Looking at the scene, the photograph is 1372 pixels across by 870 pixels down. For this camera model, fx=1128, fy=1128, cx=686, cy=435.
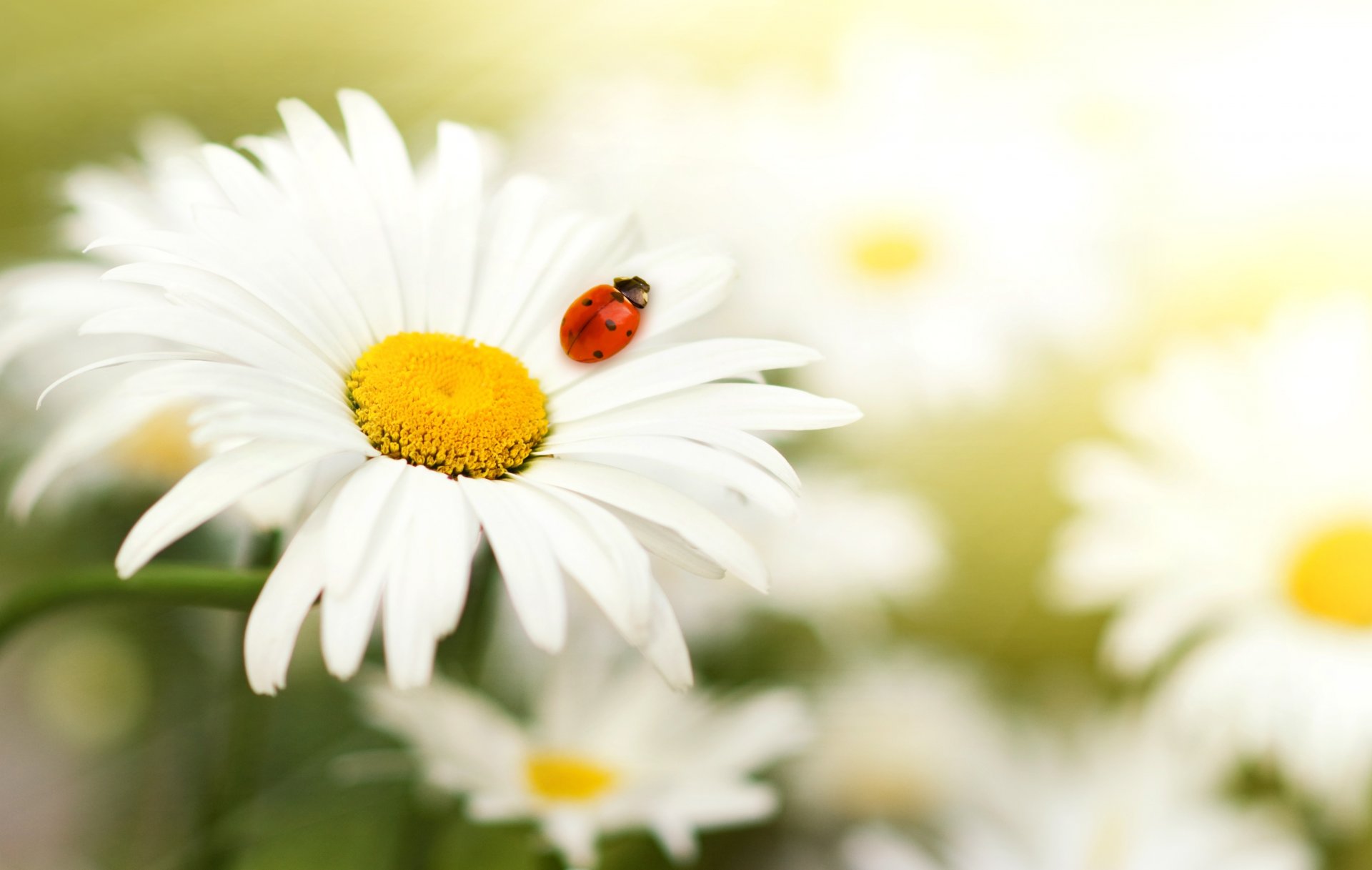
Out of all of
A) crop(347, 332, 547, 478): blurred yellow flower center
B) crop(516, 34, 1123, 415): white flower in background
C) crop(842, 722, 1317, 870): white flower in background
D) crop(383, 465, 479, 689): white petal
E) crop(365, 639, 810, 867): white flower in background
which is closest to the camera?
crop(383, 465, 479, 689): white petal

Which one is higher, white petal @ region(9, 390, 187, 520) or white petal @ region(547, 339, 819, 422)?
white petal @ region(547, 339, 819, 422)

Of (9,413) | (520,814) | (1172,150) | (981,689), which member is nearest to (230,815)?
(520,814)

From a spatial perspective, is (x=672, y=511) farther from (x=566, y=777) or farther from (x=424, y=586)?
(x=566, y=777)

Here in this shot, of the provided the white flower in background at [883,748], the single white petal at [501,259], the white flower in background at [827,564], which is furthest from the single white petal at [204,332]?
the white flower in background at [883,748]

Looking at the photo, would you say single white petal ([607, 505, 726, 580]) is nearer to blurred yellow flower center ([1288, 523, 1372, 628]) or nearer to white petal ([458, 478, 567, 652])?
white petal ([458, 478, 567, 652])

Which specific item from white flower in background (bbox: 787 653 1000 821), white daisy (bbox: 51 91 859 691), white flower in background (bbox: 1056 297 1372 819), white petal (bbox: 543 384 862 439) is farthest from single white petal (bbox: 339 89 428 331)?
white flower in background (bbox: 787 653 1000 821)

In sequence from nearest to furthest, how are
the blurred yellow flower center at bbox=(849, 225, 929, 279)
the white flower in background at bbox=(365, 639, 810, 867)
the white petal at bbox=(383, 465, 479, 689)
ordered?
the white petal at bbox=(383, 465, 479, 689) < the white flower in background at bbox=(365, 639, 810, 867) < the blurred yellow flower center at bbox=(849, 225, 929, 279)

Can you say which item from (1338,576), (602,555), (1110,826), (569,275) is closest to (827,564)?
(1110,826)

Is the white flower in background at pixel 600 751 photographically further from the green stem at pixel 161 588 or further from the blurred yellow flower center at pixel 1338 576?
the blurred yellow flower center at pixel 1338 576
